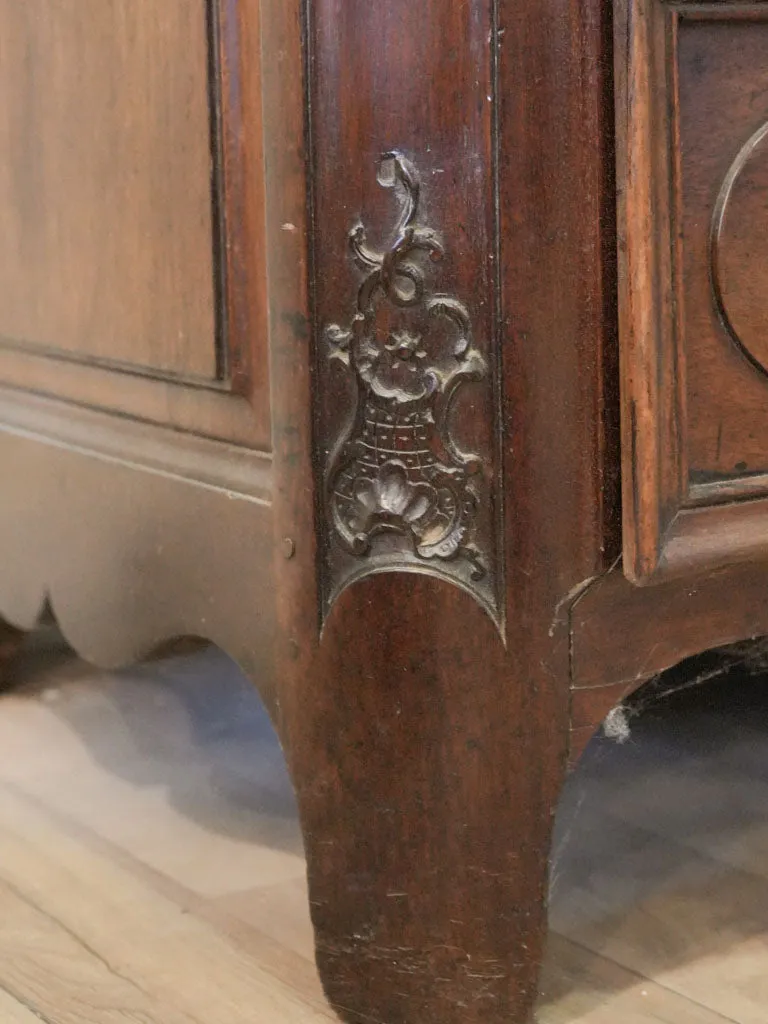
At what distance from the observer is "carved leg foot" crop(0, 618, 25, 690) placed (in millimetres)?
1229

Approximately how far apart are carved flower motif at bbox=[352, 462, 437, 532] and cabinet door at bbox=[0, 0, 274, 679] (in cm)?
9

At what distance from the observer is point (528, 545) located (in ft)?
2.18

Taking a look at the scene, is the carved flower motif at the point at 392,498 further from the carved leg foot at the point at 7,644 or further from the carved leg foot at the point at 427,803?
the carved leg foot at the point at 7,644

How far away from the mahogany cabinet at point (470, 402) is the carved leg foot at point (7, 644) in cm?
50

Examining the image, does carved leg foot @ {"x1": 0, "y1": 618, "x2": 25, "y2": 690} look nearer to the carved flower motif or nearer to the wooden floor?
the wooden floor

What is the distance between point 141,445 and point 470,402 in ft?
0.92

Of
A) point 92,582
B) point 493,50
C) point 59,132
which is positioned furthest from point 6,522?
point 493,50

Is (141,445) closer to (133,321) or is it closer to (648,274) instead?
(133,321)

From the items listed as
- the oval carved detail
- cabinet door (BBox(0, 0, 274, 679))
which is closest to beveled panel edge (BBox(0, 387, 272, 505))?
cabinet door (BBox(0, 0, 274, 679))

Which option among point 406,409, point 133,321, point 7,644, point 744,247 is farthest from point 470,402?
point 7,644

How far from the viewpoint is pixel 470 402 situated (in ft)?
2.18

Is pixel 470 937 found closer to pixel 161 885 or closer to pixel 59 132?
pixel 161 885

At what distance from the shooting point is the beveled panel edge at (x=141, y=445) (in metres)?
0.78

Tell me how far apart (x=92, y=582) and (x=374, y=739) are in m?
0.31
